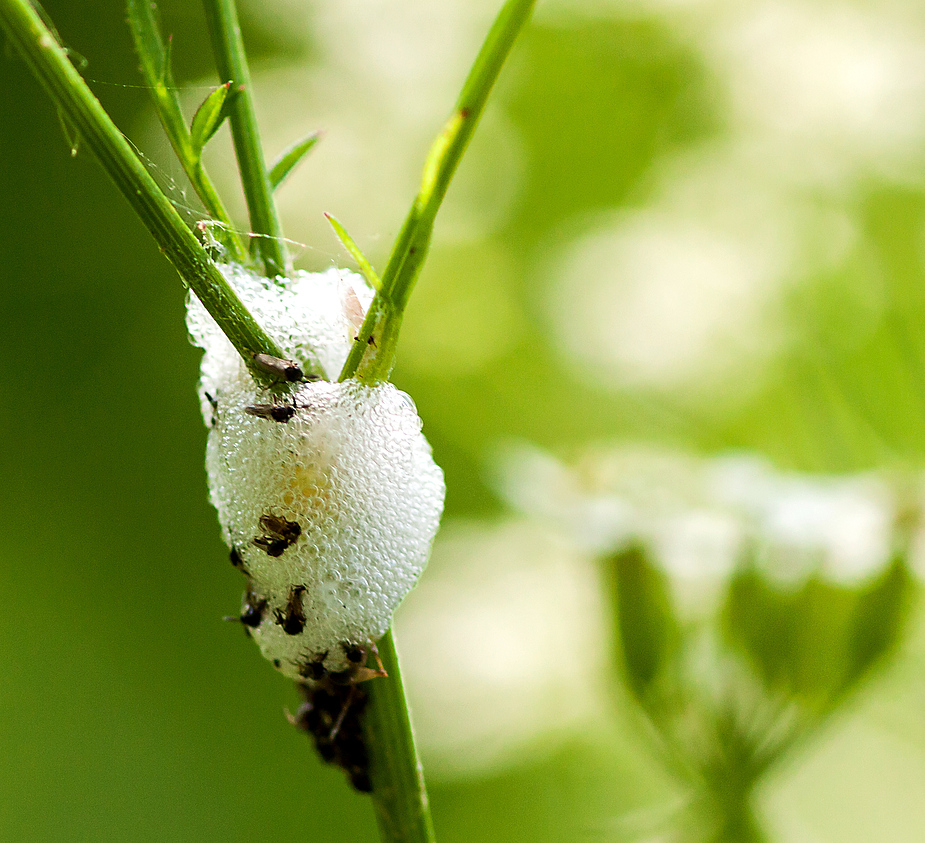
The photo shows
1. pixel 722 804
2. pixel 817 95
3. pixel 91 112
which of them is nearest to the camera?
pixel 91 112

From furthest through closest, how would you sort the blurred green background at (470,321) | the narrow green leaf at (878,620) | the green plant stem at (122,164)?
the blurred green background at (470,321) < the narrow green leaf at (878,620) < the green plant stem at (122,164)

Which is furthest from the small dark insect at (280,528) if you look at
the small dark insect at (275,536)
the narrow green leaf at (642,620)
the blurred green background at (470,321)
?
the blurred green background at (470,321)

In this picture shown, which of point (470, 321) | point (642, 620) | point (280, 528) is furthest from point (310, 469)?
point (470, 321)

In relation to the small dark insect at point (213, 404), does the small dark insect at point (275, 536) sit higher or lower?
lower

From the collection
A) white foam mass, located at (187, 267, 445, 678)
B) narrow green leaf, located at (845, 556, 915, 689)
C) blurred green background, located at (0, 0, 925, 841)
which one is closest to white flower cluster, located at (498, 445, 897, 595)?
narrow green leaf, located at (845, 556, 915, 689)

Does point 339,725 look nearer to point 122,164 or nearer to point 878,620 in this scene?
point 122,164

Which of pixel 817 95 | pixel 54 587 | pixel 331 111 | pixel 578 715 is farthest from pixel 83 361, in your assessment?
pixel 817 95

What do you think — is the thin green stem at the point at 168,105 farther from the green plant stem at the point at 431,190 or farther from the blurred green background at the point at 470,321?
the blurred green background at the point at 470,321

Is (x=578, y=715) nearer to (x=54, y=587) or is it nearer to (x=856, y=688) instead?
(x=856, y=688)
